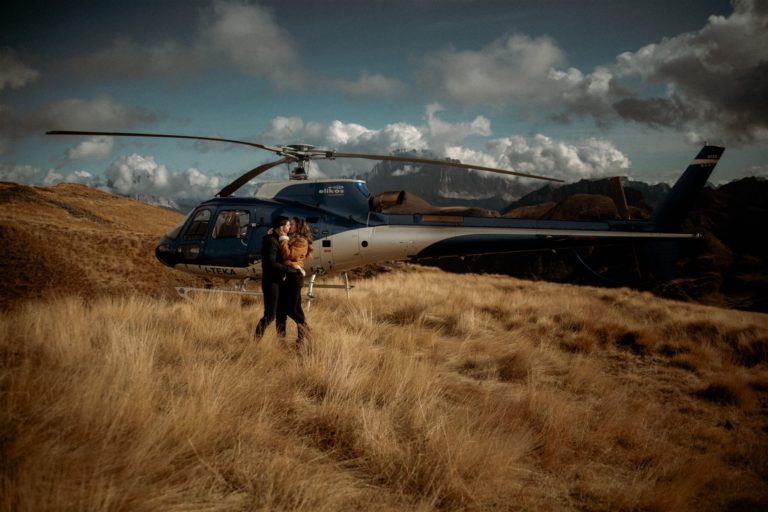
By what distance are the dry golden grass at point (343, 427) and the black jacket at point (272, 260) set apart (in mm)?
884

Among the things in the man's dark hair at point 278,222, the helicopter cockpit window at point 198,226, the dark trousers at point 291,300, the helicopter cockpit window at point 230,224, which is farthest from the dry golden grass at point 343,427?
the helicopter cockpit window at point 198,226

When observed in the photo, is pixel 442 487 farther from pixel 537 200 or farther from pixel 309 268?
pixel 537 200

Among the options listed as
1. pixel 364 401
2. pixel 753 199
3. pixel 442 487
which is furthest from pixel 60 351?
pixel 753 199

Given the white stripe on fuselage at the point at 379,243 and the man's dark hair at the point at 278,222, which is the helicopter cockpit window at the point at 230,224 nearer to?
the white stripe on fuselage at the point at 379,243

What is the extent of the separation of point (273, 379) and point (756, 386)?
727cm

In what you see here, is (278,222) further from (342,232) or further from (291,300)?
(342,232)

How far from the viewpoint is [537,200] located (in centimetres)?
10019

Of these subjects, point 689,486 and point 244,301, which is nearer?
point 689,486

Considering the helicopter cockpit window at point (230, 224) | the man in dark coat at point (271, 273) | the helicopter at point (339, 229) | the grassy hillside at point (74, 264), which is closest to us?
the man in dark coat at point (271, 273)

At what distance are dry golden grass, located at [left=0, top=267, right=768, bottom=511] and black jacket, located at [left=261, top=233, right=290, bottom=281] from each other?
0.88m

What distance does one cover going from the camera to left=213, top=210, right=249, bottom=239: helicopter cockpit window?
8.54 meters

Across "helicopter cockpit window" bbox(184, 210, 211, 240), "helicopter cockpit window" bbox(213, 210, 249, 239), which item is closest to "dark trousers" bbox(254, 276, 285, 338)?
"helicopter cockpit window" bbox(213, 210, 249, 239)

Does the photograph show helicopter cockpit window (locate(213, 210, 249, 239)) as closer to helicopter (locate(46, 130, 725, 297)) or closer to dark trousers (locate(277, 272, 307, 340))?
A: helicopter (locate(46, 130, 725, 297))

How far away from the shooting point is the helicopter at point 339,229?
8.23m
